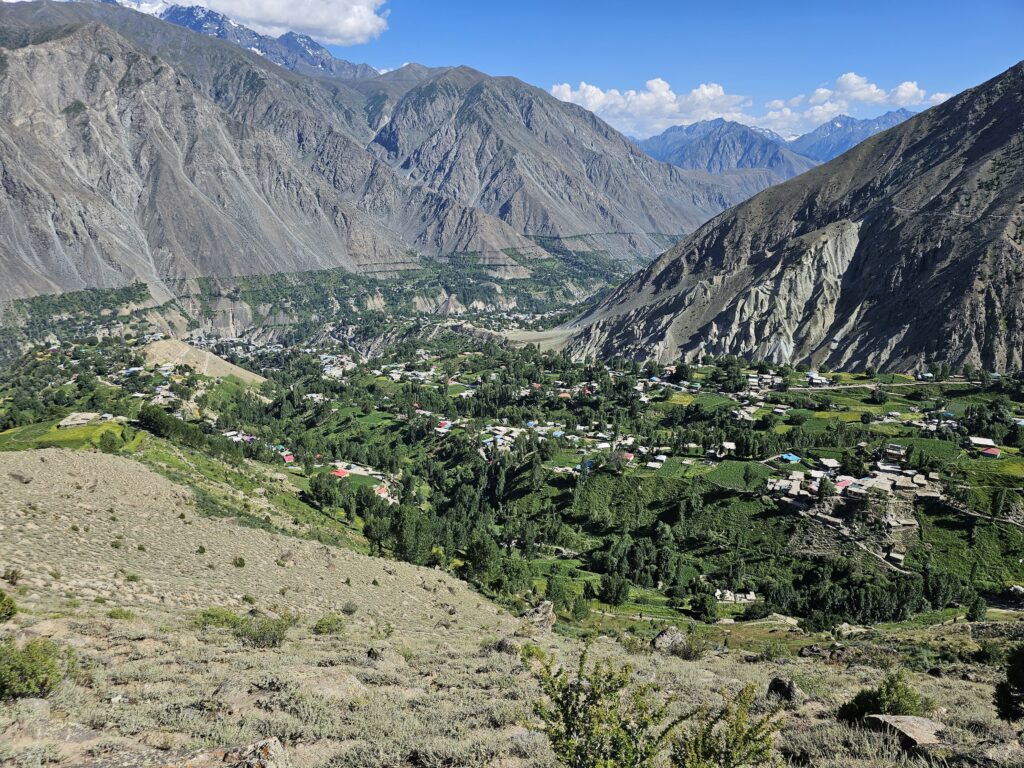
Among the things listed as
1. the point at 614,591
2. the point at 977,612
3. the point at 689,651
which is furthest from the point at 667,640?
the point at 977,612

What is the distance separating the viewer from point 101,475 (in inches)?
1668

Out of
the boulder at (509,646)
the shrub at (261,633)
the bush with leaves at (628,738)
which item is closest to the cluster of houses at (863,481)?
the boulder at (509,646)

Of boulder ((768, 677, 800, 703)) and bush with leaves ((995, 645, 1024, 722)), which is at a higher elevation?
bush with leaves ((995, 645, 1024, 722))

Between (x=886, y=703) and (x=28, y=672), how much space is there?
73.8 feet

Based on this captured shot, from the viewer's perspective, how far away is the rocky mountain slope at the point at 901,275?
133750 mm

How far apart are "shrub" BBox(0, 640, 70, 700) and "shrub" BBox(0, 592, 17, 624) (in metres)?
5.19

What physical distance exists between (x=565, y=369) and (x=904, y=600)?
11149cm

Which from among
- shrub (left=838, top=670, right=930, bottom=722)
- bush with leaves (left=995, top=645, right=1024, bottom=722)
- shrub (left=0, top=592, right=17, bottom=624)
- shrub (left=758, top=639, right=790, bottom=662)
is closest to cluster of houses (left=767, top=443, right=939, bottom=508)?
shrub (left=758, top=639, right=790, bottom=662)

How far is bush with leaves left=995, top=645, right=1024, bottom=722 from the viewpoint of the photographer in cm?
1767

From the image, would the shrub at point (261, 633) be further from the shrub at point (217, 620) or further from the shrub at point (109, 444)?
the shrub at point (109, 444)

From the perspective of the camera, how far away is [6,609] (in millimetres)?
20406

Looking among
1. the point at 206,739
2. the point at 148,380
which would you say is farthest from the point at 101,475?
the point at 148,380

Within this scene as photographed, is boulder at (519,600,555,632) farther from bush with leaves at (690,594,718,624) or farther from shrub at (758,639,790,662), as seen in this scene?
bush with leaves at (690,594,718,624)

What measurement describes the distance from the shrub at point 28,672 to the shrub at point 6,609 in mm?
5189
